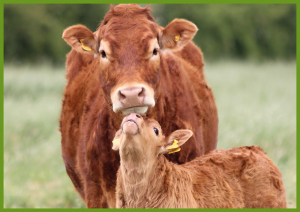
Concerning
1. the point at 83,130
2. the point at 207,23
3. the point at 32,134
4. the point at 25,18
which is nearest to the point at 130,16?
the point at 83,130

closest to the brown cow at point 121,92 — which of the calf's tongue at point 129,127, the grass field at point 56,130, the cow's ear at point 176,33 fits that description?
the cow's ear at point 176,33

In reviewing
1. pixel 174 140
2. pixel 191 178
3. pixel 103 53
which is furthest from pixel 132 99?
pixel 191 178

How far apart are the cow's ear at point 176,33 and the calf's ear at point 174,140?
1121mm

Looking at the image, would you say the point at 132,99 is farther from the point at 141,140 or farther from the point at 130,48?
the point at 130,48

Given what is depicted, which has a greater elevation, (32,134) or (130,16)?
(130,16)

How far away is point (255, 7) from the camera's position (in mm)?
39281

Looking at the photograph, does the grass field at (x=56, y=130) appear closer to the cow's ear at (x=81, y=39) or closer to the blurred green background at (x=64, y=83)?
the blurred green background at (x=64, y=83)

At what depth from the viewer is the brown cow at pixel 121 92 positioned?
4617 mm

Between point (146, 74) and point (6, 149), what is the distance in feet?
23.3

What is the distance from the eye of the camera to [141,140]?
4.11m

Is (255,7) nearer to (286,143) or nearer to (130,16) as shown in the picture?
(286,143)

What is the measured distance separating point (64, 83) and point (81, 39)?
1370cm

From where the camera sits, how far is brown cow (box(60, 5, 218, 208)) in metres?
4.62

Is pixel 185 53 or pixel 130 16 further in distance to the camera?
pixel 185 53
